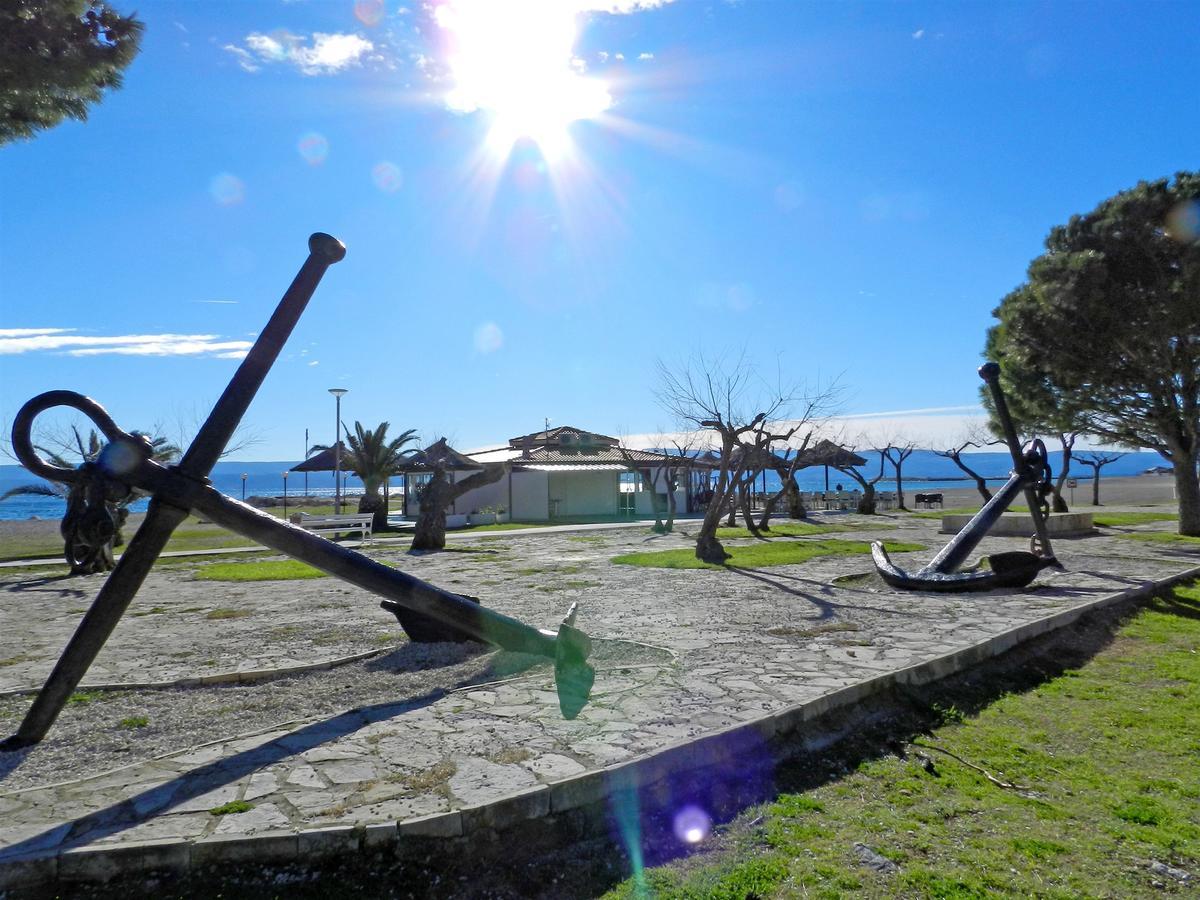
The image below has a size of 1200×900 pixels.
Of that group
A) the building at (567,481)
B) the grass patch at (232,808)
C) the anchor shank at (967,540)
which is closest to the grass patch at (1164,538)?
the anchor shank at (967,540)

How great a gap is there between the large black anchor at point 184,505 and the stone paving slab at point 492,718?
23.2 inches

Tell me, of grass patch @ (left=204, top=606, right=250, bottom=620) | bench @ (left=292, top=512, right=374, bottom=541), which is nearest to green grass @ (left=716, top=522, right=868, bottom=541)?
bench @ (left=292, top=512, right=374, bottom=541)

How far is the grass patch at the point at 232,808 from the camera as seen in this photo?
304 centimetres

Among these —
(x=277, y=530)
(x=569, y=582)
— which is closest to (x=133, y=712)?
(x=277, y=530)

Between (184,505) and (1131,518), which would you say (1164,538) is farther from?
(184,505)

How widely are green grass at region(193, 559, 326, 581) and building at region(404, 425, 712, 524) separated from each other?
1422 centimetres

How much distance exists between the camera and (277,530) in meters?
4.09

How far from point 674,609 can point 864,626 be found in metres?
2.03

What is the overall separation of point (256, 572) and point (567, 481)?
2227cm

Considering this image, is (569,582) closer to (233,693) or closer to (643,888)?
(233,693)

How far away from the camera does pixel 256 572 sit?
43.8 ft

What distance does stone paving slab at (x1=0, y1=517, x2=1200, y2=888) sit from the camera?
9.57ft

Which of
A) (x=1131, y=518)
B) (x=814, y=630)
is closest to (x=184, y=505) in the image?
(x=814, y=630)

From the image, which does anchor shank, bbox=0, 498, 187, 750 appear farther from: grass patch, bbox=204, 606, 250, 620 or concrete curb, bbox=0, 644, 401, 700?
grass patch, bbox=204, 606, 250, 620
